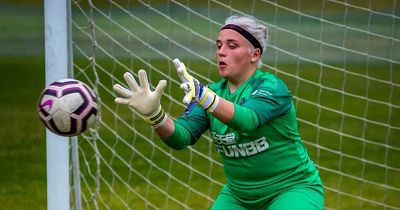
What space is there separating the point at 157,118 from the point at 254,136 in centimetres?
52

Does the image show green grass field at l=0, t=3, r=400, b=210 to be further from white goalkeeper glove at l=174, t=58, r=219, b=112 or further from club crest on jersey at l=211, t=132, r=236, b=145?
white goalkeeper glove at l=174, t=58, r=219, b=112

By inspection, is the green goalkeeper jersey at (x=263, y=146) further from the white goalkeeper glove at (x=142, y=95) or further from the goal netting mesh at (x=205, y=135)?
the goal netting mesh at (x=205, y=135)

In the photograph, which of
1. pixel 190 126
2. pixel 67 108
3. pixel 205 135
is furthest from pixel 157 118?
pixel 205 135

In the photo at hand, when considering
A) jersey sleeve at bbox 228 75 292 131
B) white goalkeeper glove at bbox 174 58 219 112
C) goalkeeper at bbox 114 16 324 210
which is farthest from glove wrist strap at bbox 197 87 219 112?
goalkeeper at bbox 114 16 324 210

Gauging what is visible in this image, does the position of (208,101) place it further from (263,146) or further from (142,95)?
(263,146)

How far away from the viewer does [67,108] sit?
5398mm

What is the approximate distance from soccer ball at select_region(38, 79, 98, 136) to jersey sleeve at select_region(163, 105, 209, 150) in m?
0.47

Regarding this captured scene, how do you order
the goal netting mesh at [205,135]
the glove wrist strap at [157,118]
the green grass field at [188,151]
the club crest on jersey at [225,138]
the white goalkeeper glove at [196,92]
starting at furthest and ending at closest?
1. the green grass field at [188,151]
2. the goal netting mesh at [205,135]
3. the club crest on jersey at [225,138]
4. the glove wrist strap at [157,118]
5. the white goalkeeper glove at [196,92]

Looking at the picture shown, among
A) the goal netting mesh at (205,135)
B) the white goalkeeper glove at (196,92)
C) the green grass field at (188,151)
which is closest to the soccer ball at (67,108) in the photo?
the white goalkeeper glove at (196,92)

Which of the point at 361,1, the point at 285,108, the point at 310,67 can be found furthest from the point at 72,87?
the point at 361,1

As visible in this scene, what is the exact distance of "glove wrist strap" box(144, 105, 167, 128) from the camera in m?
5.27

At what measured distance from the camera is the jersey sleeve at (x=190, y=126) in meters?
5.52

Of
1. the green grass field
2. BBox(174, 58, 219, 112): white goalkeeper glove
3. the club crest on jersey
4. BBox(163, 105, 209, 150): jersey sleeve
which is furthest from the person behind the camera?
the green grass field

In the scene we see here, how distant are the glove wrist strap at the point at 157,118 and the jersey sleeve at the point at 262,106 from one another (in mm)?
406
